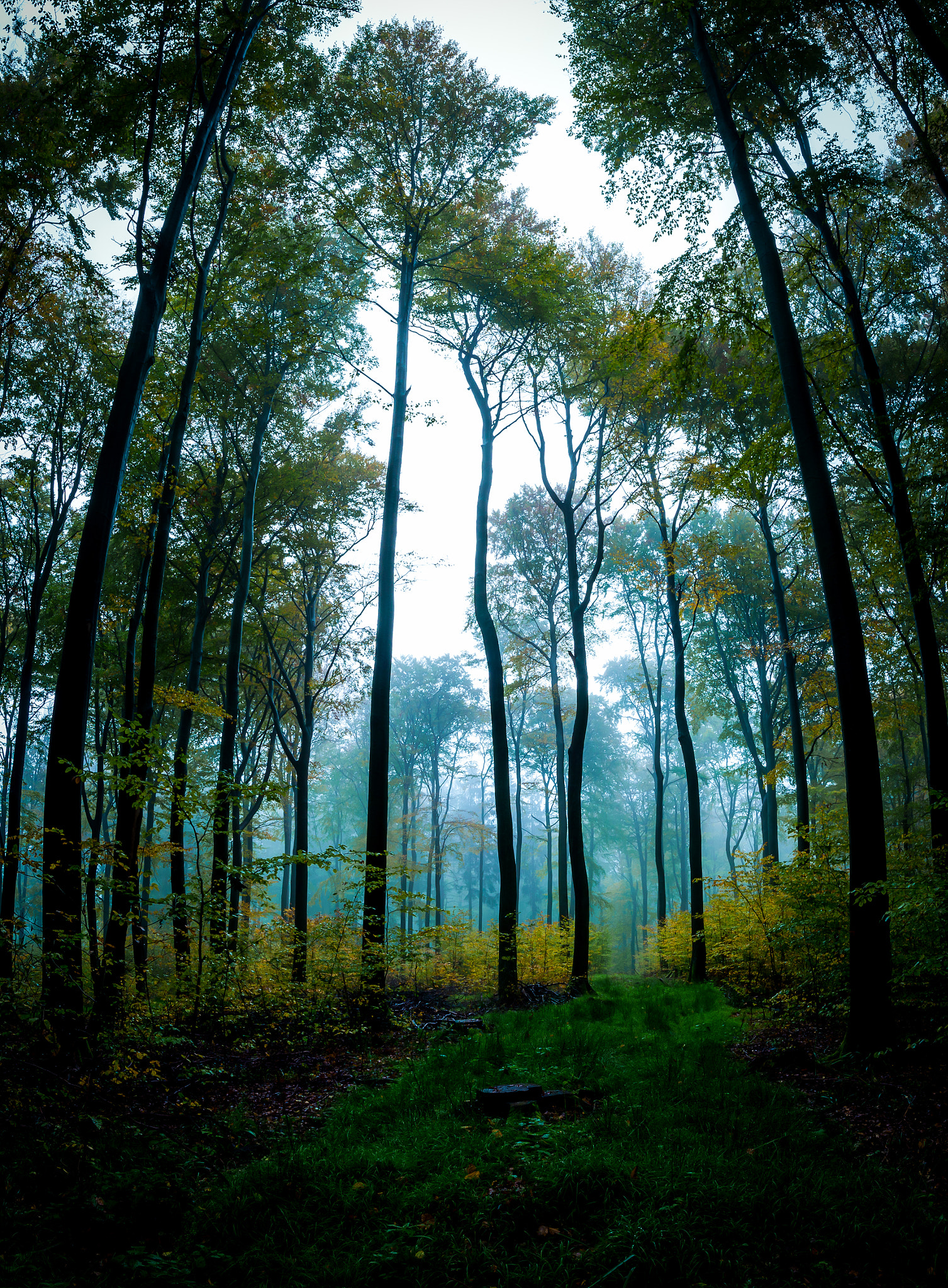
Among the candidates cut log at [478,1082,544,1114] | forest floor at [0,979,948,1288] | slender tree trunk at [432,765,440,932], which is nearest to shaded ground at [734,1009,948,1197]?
forest floor at [0,979,948,1288]

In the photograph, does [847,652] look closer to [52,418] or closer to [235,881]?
[235,881]

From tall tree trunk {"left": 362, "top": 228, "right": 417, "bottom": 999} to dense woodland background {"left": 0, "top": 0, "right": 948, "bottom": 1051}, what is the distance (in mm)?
62

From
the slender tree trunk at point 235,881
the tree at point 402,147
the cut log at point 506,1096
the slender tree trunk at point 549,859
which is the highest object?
the tree at point 402,147

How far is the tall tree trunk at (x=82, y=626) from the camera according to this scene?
4320 mm

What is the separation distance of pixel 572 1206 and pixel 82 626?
555cm

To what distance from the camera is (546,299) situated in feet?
37.0

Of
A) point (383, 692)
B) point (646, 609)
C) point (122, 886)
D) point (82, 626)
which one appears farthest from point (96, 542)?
point (646, 609)

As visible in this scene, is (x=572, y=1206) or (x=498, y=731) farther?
(x=498, y=731)

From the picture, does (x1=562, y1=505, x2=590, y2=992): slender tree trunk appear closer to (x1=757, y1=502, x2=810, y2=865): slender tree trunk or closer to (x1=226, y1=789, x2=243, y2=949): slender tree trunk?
(x1=757, y1=502, x2=810, y2=865): slender tree trunk

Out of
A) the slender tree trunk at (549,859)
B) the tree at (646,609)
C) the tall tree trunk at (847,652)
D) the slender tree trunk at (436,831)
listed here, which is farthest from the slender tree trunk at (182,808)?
the slender tree trunk at (436,831)

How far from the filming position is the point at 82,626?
5625 millimetres

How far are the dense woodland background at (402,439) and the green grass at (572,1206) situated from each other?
1.71 meters

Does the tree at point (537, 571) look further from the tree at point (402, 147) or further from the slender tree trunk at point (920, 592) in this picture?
the slender tree trunk at point (920, 592)

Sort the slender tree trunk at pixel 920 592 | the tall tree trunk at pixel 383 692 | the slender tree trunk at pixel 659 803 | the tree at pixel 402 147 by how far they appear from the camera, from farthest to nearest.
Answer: the slender tree trunk at pixel 659 803, the tree at pixel 402 147, the tall tree trunk at pixel 383 692, the slender tree trunk at pixel 920 592
